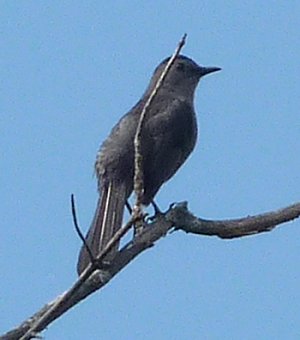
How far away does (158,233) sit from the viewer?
5.52 m

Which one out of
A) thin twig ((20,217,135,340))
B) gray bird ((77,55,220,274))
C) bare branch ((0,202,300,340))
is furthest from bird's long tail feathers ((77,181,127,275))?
thin twig ((20,217,135,340))

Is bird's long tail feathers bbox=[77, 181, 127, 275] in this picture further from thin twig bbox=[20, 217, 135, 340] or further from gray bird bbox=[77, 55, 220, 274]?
thin twig bbox=[20, 217, 135, 340]

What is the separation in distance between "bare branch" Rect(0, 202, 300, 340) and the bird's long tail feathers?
27.5 inches

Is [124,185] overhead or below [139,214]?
overhead

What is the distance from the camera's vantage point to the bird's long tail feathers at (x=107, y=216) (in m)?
6.56

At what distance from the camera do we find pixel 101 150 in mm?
7664

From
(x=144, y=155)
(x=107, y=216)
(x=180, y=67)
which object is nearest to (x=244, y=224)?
(x=107, y=216)

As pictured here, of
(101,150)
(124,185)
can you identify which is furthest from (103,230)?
(101,150)

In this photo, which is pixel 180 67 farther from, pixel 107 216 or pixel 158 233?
pixel 158 233

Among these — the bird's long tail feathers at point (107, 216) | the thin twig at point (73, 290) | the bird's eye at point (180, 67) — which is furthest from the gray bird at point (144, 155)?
the thin twig at point (73, 290)

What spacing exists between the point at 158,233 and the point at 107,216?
4.56 feet

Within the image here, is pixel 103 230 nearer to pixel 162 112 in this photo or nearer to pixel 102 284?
pixel 162 112

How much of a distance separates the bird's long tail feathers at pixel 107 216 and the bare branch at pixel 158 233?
70cm

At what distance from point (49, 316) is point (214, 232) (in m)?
1.57
